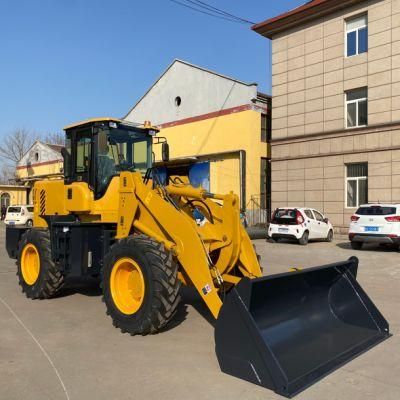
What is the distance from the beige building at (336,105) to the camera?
21328 millimetres

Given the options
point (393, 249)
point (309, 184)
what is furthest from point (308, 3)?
point (393, 249)

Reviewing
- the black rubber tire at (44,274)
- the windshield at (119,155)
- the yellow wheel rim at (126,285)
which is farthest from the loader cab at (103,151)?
the yellow wheel rim at (126,285)

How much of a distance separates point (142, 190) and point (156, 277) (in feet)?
4.84

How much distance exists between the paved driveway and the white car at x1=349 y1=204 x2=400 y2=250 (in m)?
8.85

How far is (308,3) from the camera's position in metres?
24.7

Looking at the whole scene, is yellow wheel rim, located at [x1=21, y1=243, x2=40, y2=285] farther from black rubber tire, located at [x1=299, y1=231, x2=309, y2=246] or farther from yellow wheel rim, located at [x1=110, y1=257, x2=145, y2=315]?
black rubber tire, located at [x1=299, y1=231, x2=309, y2=246]

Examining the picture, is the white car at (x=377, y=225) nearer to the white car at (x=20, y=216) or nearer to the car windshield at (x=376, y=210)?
the car windshield at (x=376, y=210)

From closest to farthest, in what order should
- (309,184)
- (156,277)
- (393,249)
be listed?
1. (156,277)
2. (393,249)
3. (309,184)

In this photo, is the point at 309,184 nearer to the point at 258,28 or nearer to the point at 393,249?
the point at 393,249

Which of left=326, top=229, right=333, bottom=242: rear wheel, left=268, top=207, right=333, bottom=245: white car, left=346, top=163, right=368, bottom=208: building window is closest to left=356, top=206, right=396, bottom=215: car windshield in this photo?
left=268, top=207, right=333, bottom=245: white car

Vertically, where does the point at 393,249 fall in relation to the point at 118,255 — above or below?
below

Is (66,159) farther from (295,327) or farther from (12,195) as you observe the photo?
(12,195)

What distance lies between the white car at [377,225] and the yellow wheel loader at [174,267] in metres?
10.7

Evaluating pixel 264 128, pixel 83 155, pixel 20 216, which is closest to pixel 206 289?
pixel 83 155
